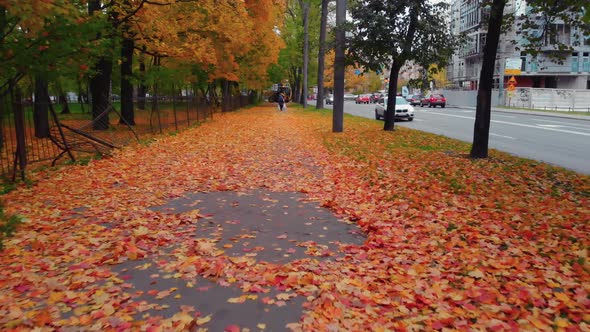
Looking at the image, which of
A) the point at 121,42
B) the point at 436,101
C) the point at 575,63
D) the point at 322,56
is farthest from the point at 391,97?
the point at 575,63

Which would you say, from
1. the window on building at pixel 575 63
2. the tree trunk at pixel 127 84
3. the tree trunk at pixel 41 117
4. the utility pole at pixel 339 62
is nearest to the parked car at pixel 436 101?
the window on building at pixel 575 63

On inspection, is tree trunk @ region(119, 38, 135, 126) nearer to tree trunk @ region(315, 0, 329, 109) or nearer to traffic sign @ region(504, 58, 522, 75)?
tree trunk @ region(315, 0, 329, 109)

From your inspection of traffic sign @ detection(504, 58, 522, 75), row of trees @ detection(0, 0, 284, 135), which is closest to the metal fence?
row of trees @ detection(0, 0, 284, 135)

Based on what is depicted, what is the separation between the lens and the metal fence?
8.94 meters

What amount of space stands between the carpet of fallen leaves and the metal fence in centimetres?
72

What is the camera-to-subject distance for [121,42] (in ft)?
60.7

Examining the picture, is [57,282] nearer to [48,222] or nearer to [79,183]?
[48,222]

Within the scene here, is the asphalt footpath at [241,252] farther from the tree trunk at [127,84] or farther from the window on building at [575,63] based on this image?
the window on building at [575,63]

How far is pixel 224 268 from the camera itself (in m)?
4.65

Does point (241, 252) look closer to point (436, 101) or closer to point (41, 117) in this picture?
point (41, 117)

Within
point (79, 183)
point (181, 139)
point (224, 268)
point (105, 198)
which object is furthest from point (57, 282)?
point (181, 139)

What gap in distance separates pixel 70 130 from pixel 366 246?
9.02 meters

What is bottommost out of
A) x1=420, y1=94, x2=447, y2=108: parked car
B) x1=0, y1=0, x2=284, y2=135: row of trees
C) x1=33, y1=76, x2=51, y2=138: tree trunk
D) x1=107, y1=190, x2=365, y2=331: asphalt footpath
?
x1=107, y1=190, x2=365, y2=331: asphalt footpath

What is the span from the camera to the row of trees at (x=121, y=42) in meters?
9.08
